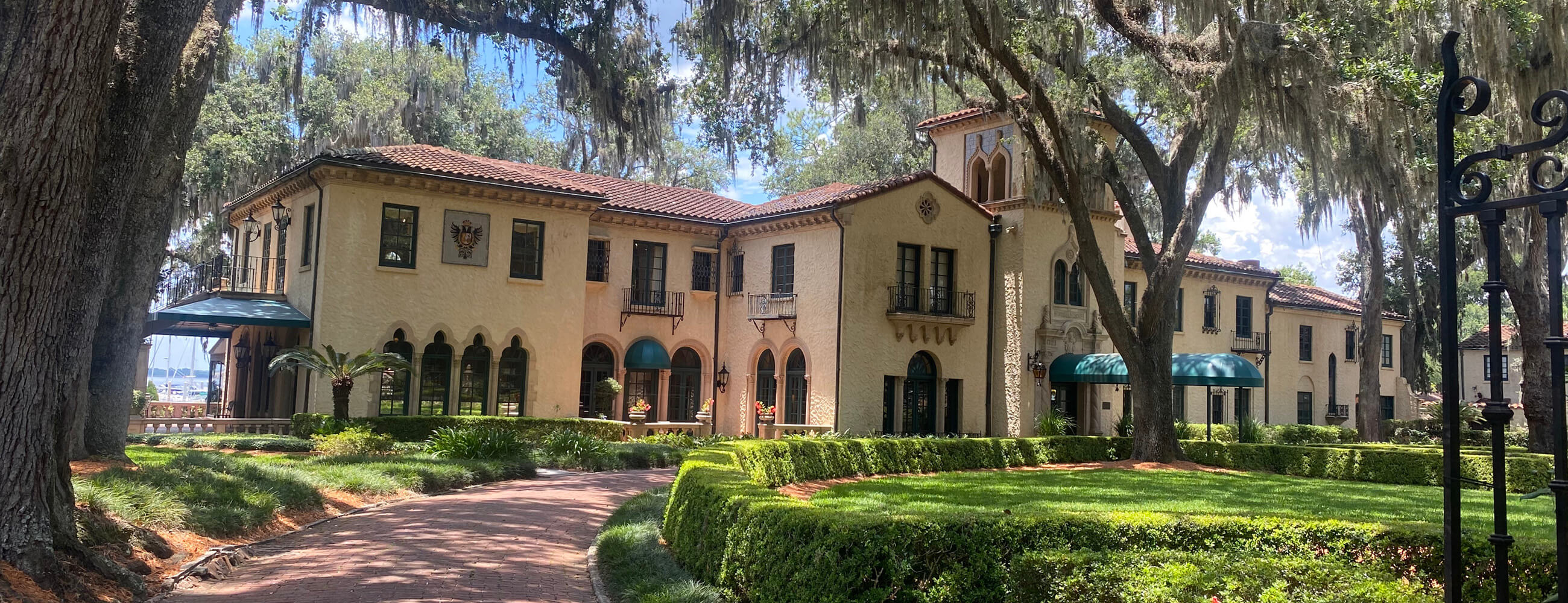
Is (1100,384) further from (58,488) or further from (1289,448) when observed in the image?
(58,488)

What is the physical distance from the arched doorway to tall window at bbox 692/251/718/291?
5813 mm

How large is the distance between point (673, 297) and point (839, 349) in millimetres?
5103

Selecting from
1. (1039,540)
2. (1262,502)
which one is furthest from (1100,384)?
(1039,540)

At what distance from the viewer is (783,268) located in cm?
2733

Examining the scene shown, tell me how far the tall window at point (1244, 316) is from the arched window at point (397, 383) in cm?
2867

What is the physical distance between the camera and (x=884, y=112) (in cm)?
3688

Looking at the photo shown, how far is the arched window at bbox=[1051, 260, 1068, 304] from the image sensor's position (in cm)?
2877

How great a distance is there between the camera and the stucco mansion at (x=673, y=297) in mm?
23109

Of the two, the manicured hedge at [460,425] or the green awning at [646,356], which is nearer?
the manicured hedge at [460,425]

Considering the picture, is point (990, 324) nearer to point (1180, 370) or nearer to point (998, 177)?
point (998, 177)

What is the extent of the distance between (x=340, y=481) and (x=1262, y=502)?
41.5 feet

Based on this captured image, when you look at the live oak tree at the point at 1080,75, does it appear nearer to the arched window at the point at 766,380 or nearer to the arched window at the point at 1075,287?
the arched window at the point at 1075,287

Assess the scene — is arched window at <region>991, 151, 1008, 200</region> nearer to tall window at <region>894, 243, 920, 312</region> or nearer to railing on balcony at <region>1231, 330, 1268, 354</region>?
tall window at <region>894, 243, 920, 312</region>

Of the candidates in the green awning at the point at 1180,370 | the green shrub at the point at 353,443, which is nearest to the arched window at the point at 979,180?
the green awning at the point at 1180,370
